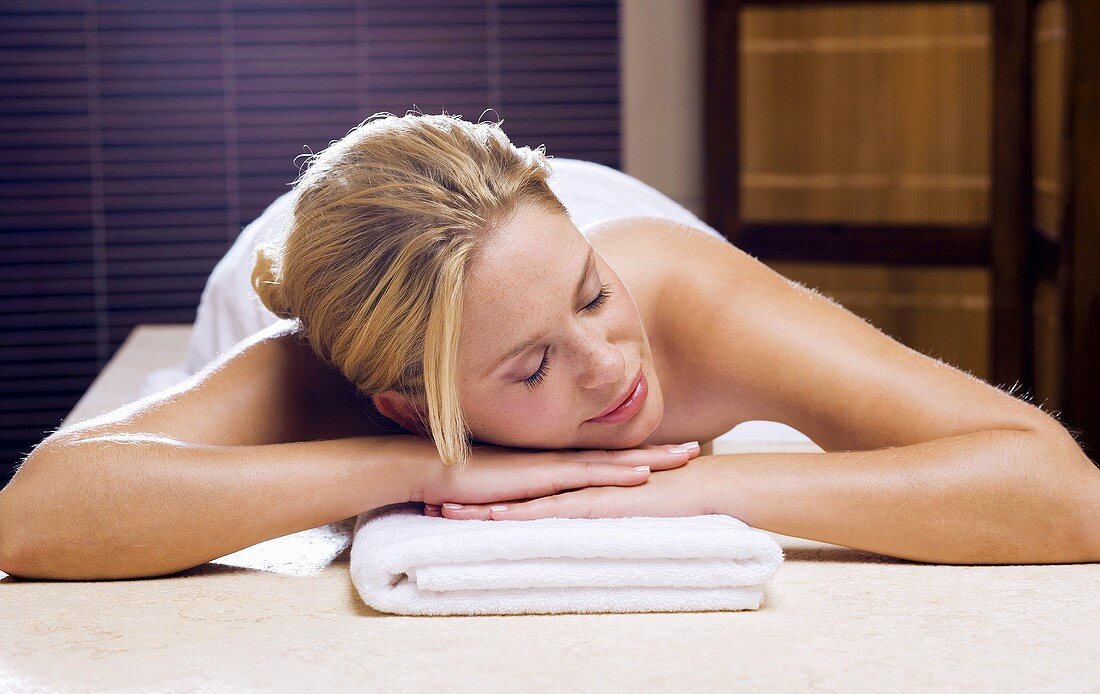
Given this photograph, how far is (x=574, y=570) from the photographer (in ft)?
3.79

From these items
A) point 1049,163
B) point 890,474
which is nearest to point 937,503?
point 890,474

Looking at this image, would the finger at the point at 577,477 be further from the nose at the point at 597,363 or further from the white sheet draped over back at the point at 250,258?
the white sheet draped over back at the point at 250,258

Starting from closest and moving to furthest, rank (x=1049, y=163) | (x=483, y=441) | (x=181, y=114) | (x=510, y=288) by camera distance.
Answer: (x=510, y=288), (x=483, y=441), (x=1049, y=163), (x=181, y=114)

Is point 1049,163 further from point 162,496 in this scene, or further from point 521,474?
point 162,496

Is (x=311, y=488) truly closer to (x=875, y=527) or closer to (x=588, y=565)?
(x=588, y=565)

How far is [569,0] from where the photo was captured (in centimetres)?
412

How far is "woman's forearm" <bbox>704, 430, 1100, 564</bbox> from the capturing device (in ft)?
4.23

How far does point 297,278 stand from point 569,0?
298 centimetres

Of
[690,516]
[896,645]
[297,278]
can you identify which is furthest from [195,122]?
[896,645]

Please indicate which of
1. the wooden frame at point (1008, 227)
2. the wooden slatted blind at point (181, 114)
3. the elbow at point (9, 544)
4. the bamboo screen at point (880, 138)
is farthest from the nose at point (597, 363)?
the wooden slatted blind at point (181, 114)

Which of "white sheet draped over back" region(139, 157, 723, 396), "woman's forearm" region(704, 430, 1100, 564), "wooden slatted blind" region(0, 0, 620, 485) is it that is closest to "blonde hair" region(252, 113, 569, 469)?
"woman's forearm" region(704, 430, 1100, 564)

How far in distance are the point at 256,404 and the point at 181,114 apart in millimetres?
2857

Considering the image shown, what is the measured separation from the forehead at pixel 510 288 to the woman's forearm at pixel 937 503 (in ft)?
0.89

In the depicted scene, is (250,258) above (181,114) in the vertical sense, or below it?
below
